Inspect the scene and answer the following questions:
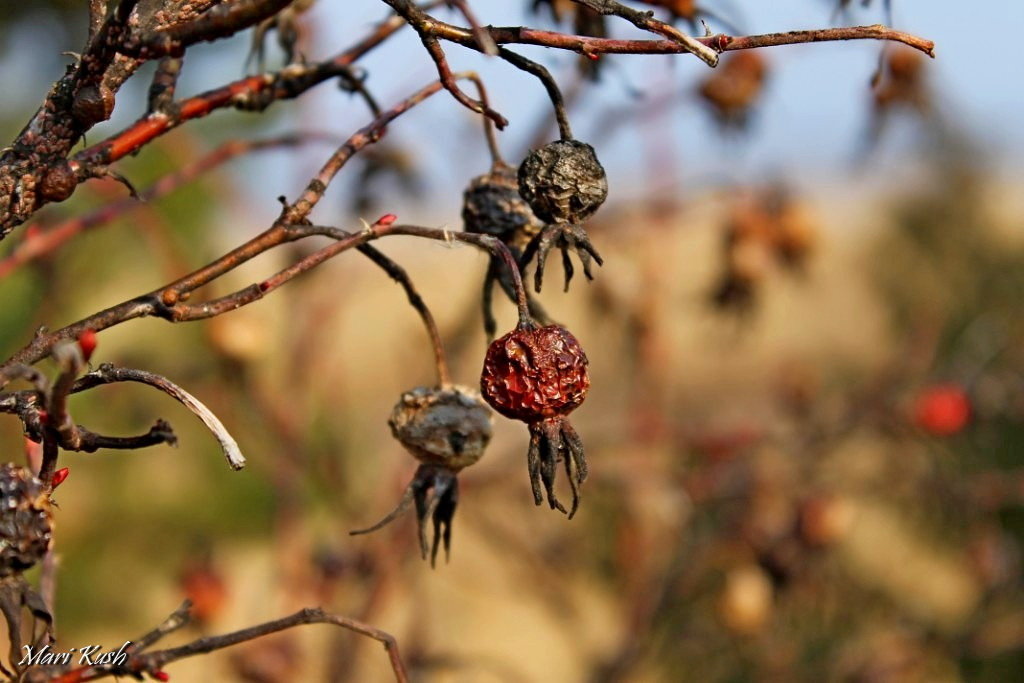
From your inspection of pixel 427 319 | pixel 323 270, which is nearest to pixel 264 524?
pixel 323 270

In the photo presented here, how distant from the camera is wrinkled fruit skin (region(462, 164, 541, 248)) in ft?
2.57

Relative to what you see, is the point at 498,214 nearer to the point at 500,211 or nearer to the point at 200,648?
the point at 500,211

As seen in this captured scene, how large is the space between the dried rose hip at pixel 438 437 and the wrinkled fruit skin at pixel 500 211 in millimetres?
108

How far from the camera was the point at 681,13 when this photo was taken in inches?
34.0

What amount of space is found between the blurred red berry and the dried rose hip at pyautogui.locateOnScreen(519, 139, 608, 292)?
200 cm

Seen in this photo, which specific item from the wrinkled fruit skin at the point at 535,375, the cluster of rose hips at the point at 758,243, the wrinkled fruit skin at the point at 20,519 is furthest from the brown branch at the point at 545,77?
the cluster of rose hips at the point at 758,243

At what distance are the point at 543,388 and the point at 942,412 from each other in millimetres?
2032

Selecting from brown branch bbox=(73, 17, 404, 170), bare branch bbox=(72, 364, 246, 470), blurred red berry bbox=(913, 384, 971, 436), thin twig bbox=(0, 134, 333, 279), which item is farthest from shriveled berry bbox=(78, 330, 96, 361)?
blurred red berry bbox=(913, 384, 971, 436)

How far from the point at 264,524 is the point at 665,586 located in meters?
1.77

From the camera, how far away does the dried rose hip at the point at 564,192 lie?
2.15 ft

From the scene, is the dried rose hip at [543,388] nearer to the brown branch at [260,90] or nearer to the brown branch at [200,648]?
the brown branch at [200,648]

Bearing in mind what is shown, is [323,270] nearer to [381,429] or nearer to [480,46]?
[381,429]

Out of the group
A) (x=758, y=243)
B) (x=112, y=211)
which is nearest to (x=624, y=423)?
(x=758, y=243)

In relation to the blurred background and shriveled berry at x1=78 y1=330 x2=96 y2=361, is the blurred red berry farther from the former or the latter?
shriveled berry at x1=78 y1=330 x2=96 y2=361
